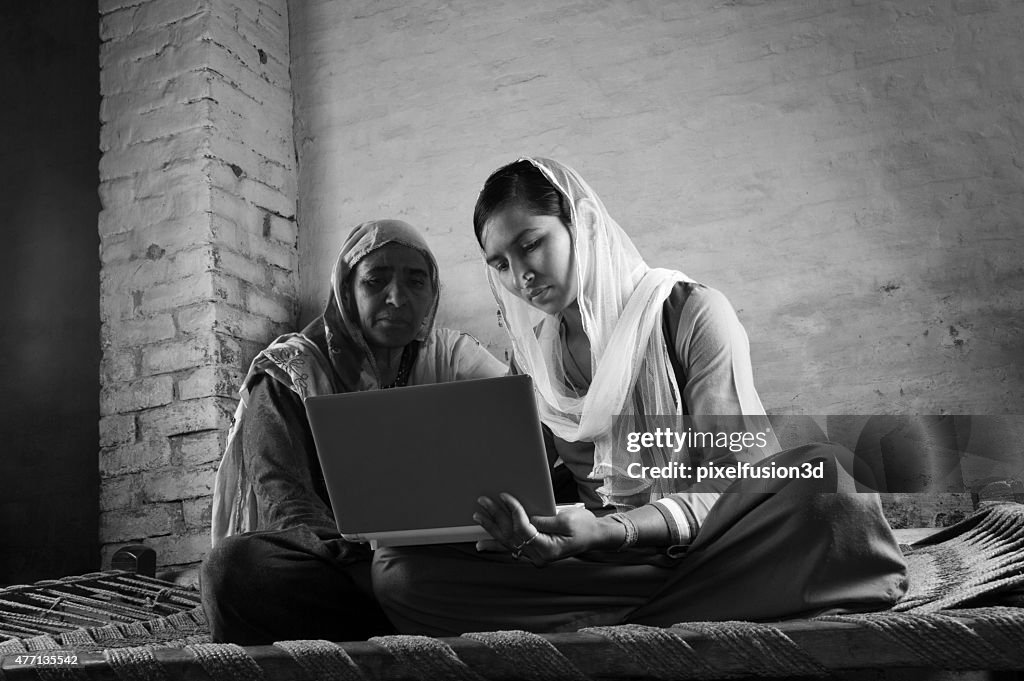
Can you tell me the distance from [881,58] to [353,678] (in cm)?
225

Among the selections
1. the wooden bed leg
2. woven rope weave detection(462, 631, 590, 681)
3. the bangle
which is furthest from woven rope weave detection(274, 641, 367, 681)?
the wooden bed leg

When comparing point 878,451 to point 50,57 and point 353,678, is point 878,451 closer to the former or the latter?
point 353,678

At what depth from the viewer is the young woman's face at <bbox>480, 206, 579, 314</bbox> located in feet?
6.13

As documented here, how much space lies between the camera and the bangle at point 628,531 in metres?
1.36

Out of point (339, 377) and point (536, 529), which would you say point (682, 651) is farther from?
point (339, 377)

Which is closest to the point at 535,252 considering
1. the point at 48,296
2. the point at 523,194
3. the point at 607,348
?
the point at 523,194

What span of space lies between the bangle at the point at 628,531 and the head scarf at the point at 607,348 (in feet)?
0.95

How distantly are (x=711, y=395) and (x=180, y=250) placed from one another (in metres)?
1.88

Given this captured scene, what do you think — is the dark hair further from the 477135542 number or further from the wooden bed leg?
the wooden bed leg

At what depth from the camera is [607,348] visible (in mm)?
1788

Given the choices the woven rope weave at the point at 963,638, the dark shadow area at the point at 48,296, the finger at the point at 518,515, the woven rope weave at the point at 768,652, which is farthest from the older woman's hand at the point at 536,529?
the dark shadow area at the point at 48,296

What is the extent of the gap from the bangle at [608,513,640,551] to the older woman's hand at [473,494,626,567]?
58 millimetres

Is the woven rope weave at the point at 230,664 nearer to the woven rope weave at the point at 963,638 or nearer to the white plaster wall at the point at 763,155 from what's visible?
the woven rope weave at the point at 963,638

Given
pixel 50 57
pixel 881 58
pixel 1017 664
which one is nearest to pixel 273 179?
pixel 50 57
